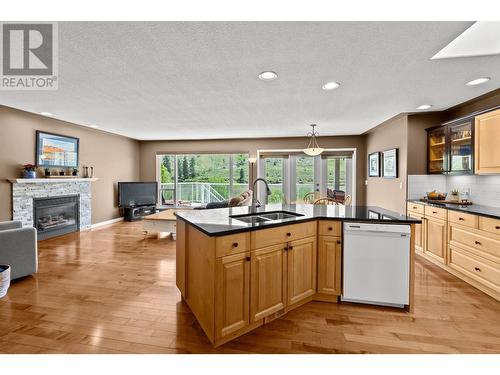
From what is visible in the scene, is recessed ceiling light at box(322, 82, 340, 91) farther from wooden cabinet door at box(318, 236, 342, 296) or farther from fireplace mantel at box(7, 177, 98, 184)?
fireplace mantel at box(7, 177, 98, 184)

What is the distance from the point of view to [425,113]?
14.2 feet

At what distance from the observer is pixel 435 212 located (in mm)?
3469

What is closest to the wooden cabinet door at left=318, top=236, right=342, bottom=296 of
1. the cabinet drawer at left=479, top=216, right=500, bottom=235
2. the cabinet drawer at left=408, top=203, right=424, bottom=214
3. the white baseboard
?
the cabinet drawer at left=479, top=216, right=500, bottom=235

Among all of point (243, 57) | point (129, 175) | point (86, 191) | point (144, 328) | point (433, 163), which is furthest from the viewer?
point (129, 175)

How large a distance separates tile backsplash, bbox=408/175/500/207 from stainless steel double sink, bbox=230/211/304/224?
300 centimetres

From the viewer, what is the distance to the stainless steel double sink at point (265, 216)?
8.07ft

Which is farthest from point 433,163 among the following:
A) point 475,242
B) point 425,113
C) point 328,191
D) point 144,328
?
point 144,328

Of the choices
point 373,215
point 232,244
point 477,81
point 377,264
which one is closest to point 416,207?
point 477,81

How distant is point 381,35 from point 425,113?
3210mm

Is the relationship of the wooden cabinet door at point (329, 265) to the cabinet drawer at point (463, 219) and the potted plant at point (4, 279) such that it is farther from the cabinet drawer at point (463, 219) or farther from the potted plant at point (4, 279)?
the potted plant at point (4, 279)

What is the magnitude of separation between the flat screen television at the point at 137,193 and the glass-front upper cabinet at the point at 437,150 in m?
6.92

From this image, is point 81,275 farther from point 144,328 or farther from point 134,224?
point 134,224

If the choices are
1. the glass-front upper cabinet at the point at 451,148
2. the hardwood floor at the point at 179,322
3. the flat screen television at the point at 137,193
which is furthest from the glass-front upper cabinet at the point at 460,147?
the flat screen television at the point at 137,193

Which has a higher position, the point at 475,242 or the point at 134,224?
the point at 475,242
